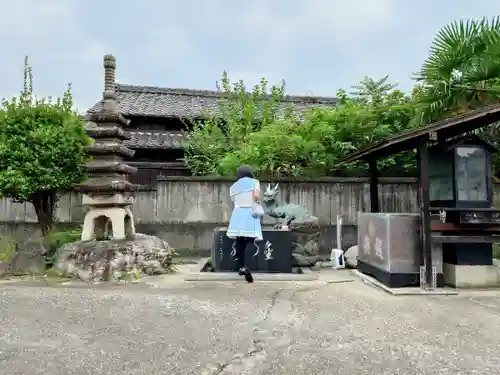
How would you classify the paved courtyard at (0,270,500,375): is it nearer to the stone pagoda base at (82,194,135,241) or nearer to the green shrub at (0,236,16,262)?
the stone pagoda base at (82,194,135,241)

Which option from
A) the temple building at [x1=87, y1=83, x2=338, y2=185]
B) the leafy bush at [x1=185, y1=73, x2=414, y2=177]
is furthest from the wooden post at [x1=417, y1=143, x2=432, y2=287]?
the temple building at [x1=87, y1=83, x2=338, y2=185]

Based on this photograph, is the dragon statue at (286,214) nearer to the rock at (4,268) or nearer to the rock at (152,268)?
the rock at (152,268)

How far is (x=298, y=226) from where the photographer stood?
805cm

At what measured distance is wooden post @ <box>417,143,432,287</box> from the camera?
228 inches

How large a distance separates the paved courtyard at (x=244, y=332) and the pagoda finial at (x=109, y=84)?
3.80 m

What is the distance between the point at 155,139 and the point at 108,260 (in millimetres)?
10304

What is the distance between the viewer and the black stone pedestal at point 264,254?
736 centimetres

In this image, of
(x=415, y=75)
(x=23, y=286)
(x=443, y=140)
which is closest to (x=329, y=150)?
(x=415, y=75)

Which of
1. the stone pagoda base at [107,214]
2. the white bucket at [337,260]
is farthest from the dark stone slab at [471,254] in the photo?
the stone pagoda base at [107,214]

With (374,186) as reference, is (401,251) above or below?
below

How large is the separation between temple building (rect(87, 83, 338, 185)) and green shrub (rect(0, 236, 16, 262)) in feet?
19.3

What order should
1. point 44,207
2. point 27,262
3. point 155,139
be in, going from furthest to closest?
point 155,139 → point 44,207 → point 27,262

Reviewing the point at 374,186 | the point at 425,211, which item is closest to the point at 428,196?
the point at 425,211

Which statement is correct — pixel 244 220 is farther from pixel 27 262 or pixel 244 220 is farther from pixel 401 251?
pixel 27 262
